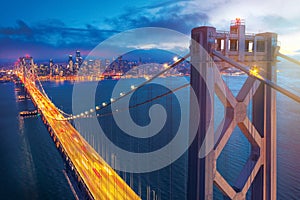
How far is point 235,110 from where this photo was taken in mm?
2158

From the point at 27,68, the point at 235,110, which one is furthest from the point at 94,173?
the point at 27,68

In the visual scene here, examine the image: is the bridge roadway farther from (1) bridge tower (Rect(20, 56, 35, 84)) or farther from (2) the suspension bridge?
(1) bridge tower (Rect(20, 56, 35, 84))

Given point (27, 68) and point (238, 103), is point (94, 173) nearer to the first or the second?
point (238, 103)

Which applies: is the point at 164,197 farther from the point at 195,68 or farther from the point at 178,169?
the point at 195,68

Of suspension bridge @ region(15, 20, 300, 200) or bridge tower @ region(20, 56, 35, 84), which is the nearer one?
suspension bridge @ region(15, 20, 300, 200)

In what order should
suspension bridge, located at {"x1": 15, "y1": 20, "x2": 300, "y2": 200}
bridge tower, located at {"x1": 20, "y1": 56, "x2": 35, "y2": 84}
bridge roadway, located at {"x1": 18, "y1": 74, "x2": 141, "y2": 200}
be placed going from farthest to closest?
bridge tower, located at {"x1": 20, "y1": 56, "x2": 35, "y2": 84} → bridge roadway, located at {"x1": 18, "y1": 74, "x2": 141, "y2": 200} → suspension bridge, located at {"x1": 15, "y1": 20, "x2": 300, "y2": 200}

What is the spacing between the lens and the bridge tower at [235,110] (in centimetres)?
203

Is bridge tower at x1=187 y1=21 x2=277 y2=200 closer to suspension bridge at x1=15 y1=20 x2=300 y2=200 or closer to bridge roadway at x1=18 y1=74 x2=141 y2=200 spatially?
suspension bridge at x1=15 y1=20 x2=300 y2=200

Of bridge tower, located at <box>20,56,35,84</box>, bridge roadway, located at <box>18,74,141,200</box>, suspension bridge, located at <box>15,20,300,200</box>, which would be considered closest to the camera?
suspension bridge, located at <box>15,20,300,200</box>

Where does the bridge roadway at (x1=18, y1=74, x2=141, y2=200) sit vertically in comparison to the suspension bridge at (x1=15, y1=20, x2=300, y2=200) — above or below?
below

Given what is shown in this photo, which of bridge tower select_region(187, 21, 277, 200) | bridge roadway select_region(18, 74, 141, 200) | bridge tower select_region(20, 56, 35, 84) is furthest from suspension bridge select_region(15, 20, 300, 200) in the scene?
bridge tower select_region(20, 56, 35, 84)

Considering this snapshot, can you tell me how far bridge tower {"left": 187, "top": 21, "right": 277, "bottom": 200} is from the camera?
2.03 meters

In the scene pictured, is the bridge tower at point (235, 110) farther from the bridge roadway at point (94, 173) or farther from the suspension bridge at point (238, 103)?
the bridge roadway at point (94, 173)

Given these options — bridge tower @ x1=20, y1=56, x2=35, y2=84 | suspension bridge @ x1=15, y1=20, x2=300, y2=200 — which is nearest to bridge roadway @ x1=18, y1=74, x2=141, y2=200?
suspension bridge @ x1=15, y1=20, x2=300, y2=200
